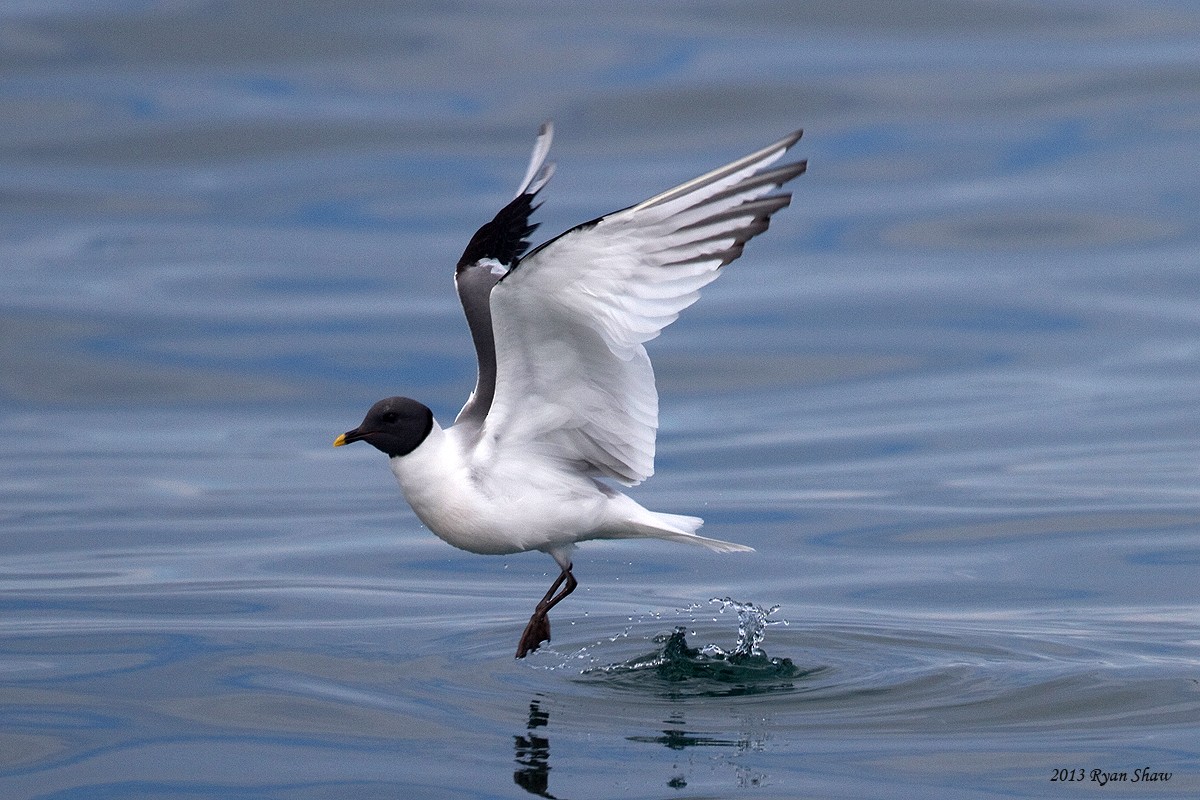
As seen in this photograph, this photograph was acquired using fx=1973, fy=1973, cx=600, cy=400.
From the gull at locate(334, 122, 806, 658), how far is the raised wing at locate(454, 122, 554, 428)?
15 millimetres

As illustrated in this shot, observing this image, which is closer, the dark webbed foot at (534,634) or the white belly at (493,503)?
the white belly at (493,503)

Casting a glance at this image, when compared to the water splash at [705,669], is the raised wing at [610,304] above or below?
above

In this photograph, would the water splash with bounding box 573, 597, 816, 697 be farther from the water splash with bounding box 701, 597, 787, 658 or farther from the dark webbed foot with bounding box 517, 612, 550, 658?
the dark webbed foot with bounding box 517, 612, 550, 658

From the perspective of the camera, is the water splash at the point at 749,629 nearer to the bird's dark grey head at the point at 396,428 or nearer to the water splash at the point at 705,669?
the water splash at the point at 705,669

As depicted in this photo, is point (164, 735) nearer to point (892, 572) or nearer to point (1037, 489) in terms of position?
point (892, 572)

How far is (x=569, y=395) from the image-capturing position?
8.05 metres

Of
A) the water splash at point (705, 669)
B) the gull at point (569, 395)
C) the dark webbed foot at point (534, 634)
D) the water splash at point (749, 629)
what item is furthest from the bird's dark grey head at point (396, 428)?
the water splash at point (749, 629)

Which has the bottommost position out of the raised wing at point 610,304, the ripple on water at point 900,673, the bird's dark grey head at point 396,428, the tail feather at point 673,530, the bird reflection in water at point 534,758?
the bird reflection in water at point 534,758

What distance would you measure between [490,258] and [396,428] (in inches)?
57.2

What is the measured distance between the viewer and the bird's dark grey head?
823cm

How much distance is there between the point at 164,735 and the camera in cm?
742

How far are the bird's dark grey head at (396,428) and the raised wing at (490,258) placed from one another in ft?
1.32

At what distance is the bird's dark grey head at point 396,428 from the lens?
324 inches

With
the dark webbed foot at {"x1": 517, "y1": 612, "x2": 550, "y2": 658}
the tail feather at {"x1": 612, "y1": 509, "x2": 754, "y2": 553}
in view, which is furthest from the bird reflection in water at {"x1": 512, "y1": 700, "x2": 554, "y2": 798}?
the tail feather at {"x1": 612, "y1": 509, "x2": 754, "y2": 553}
